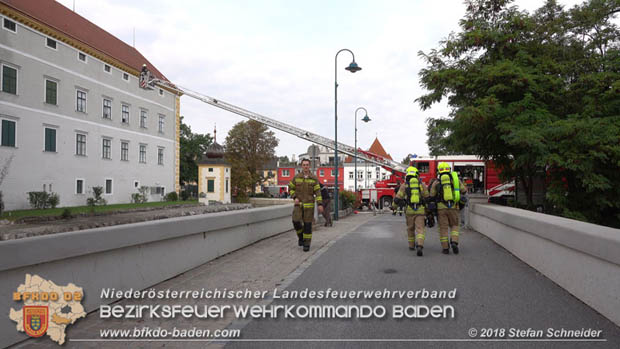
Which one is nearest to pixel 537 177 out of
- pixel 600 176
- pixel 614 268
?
pixel 600 176

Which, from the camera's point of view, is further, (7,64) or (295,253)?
(7,64)

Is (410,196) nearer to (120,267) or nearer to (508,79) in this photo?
(120,267)

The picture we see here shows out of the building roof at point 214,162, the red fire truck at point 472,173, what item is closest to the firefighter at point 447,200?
the red fire truck at point 472,173

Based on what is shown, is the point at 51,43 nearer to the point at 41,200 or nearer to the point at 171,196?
the point at 41,200

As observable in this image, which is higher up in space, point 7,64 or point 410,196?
point 7,64

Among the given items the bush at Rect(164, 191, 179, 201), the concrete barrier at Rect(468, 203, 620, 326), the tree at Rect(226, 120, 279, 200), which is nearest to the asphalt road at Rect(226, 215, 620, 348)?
the concrete barrier at Rect(468, 203, 620, 326)

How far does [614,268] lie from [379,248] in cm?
560

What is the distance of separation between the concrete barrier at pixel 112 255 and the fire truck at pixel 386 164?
1236 cm

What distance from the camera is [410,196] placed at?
9.03 meters

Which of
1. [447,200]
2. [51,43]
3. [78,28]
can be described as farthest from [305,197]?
[78,28]

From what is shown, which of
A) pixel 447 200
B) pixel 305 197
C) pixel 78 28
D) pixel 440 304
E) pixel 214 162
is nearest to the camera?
pixel 440 304

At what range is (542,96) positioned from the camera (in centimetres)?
1457

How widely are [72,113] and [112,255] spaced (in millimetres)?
32136

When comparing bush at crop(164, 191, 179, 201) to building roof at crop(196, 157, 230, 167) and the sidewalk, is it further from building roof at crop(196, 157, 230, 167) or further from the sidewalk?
the sidewalk
